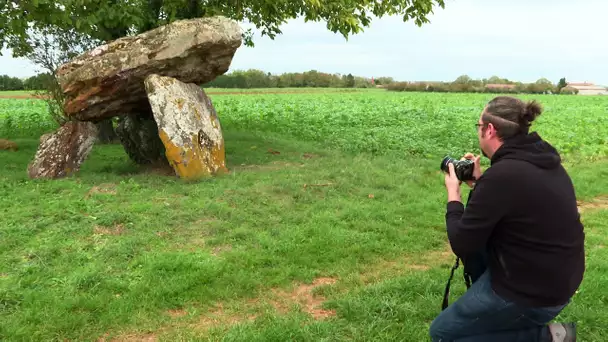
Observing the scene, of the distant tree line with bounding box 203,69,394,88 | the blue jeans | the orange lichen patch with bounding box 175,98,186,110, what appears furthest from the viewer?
the distant tree line with bounding box 203,69,394,88

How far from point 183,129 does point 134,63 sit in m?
1.51

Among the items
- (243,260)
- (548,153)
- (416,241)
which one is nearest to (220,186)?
(243,260)

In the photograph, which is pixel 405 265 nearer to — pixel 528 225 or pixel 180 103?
→ pixel 528 225

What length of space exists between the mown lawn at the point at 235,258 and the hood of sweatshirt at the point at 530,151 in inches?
79.8

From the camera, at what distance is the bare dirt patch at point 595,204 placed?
8.28 metres

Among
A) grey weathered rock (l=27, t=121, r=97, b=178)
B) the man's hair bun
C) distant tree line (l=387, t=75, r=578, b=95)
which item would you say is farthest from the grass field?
distant tree line (l=387, t=75, r=578, b=95)

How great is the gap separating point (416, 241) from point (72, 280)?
420 centimetres

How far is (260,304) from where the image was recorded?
4.75 metres

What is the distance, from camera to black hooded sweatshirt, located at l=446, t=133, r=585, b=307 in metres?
2.70

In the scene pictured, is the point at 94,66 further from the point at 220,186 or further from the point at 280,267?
the point at 280,267

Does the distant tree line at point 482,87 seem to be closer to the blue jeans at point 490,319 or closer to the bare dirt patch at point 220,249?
the bare dirt patch at point 220,249

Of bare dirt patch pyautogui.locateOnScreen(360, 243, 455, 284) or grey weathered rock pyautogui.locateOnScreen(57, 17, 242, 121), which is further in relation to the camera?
grey weathered rock pyautogui.locateOnScreen(57, 17, 242, 121)

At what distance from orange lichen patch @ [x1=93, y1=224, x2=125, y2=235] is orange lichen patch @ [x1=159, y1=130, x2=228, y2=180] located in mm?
2423

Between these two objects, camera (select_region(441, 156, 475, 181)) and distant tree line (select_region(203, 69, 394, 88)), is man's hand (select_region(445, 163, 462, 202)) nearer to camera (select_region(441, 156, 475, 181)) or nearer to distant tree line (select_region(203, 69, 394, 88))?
camera (select_region(441, 156, 475, 181))
